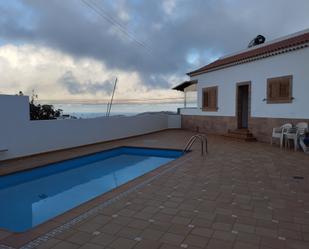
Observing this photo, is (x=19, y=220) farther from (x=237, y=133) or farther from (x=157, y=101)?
(x=157, y=101)

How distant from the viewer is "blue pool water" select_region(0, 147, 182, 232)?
16.2 feet

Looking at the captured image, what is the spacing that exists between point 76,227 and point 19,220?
1.69 meters

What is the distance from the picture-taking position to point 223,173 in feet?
20.8

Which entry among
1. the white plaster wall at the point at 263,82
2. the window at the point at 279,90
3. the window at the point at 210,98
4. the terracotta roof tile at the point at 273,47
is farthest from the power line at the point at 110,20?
the window at the point at 279,90

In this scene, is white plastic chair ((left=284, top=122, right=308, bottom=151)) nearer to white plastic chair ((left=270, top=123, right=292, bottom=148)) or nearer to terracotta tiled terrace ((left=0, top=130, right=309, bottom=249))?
white plastic chair ((left=270, top=123, right=292, bottom=148))

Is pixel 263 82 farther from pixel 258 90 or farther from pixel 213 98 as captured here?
pixel 213 98

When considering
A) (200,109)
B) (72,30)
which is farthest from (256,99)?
(72,30)

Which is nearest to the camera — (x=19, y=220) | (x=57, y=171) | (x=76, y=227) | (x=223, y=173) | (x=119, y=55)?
(x=76, y=227)

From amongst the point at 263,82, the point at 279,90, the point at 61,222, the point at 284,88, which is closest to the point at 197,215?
the point at 61,222

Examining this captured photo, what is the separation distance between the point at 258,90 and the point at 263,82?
43 centimetres

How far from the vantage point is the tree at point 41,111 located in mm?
11927

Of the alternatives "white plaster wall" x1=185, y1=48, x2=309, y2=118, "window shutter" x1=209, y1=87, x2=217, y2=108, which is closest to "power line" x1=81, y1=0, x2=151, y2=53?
"white plaster wall" x1=185, y1=48, x2=309, y2=118

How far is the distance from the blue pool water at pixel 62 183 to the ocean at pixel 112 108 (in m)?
3.72

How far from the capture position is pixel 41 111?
1236 cm
